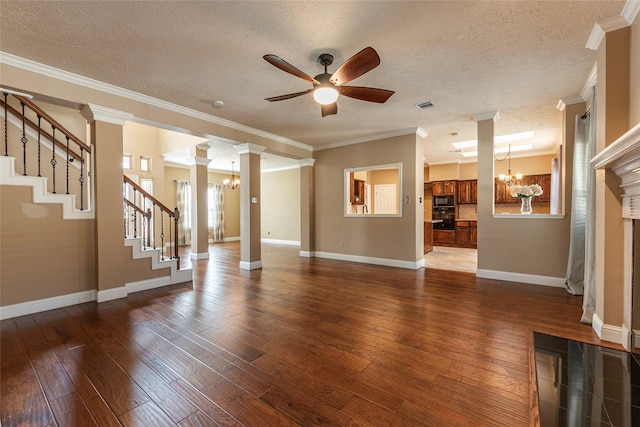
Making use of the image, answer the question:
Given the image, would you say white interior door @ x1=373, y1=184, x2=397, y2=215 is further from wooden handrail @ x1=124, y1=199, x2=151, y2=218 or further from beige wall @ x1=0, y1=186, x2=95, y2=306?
beige wall @ x1=0, y1=186, x2=95, y2=306

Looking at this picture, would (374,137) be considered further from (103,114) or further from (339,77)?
(103,114)

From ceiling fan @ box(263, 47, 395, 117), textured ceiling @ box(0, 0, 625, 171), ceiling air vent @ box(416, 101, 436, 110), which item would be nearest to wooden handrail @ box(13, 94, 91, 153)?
textured ceiling @ box(0, 0, 625, 171)

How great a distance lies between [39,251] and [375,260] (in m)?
5.46

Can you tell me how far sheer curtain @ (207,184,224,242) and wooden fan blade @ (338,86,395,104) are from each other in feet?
27.4

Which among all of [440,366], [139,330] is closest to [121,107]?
[139,330]

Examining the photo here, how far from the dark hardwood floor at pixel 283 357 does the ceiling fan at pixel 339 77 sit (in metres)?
2.43

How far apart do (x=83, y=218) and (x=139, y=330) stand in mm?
1933

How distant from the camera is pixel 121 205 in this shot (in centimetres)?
372

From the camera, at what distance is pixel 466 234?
867 centimetres

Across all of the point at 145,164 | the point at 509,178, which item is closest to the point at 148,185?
the point at 145,164

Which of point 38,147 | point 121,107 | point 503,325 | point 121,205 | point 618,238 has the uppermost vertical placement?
point 121,107

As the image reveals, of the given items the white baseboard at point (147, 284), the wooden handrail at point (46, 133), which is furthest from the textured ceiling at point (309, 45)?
the white baseboard at point (147, 284)

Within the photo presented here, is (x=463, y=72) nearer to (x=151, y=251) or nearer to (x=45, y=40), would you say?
(x=45, y=40)

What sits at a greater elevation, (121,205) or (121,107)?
Answer: (121,107)
